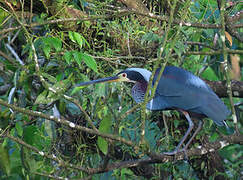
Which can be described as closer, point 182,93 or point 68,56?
point 68,56

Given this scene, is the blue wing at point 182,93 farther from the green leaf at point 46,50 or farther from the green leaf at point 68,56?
the green leaf at point 46,50

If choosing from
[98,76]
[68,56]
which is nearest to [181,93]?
[98,76]

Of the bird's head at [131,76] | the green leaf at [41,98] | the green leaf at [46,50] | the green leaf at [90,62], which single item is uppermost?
the green leaf at [46,50]

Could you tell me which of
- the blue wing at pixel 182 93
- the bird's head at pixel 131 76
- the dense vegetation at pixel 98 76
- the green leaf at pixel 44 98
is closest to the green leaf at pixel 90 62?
the dense vegetation at pixel 98 76

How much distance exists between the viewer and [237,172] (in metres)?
3.10

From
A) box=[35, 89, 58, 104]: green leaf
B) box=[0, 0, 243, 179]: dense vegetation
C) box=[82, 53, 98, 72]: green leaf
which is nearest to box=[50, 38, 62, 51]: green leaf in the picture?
box=[0, 0, 243, 179]: dense vegetation

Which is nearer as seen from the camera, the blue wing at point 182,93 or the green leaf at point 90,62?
the green leaf at point 90,62

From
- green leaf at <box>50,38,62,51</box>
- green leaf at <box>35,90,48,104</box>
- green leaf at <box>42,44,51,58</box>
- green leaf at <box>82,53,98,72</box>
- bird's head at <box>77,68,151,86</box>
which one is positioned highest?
green leaf at <box>50,38,62,51</box>

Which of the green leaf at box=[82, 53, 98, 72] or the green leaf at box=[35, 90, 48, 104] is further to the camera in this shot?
the green leaf at box=[35, 90, 48, 104]

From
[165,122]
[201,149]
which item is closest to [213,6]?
[165,122]

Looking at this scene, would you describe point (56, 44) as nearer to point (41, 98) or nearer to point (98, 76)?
point (41, 98)

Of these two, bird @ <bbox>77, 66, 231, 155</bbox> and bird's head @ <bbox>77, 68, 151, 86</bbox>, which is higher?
bird's head @ <bbox>77, 68, 151, 86</bbox>

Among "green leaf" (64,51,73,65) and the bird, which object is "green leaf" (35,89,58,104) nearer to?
"green leaf" (64,51,73,65)

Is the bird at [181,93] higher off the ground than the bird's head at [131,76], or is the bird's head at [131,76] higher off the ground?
the bird's head at [131,76]
